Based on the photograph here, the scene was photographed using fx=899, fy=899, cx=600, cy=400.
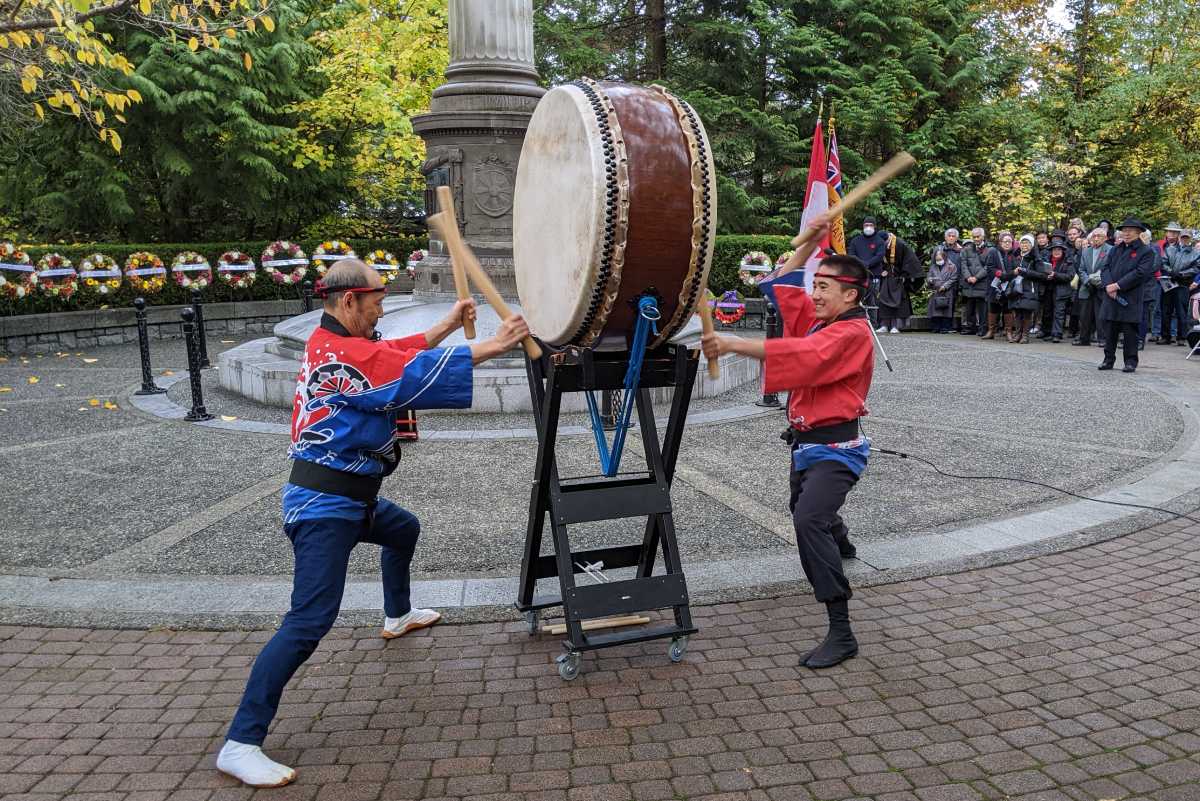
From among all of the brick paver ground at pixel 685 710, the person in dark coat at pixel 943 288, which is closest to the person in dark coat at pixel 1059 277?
the person in dark coat at pixel 943 288

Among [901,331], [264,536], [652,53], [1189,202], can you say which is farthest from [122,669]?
[1189,202]

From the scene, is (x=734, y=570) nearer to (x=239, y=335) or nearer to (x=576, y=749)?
(x=576, y=749)

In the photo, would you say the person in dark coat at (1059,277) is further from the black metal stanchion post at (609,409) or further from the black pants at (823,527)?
the black pants at (823,527)

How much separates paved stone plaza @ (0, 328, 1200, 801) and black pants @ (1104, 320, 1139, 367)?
14.7ft

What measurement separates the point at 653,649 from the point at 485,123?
7.98 m

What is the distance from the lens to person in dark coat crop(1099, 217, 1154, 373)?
11023mm

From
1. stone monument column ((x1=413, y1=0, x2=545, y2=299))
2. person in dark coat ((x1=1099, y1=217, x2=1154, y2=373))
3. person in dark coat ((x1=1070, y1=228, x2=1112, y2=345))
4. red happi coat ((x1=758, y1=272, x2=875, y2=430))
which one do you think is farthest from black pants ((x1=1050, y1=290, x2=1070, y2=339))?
red happi coat ((x1=758, y1=272, x2=875, y2=430))

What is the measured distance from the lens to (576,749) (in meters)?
3.31

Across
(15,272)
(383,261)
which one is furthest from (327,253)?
(15,272)

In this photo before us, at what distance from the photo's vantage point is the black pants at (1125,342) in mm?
11430

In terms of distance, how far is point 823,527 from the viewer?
13.0ft

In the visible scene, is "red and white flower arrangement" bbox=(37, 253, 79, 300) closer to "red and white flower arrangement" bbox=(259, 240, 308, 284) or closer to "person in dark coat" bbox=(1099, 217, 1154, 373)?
"red and white flower arrangement" bbox=(259, 240, 308, 284)

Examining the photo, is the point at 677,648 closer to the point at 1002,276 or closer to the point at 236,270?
the point at 1002,276

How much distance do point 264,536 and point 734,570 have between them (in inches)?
115
